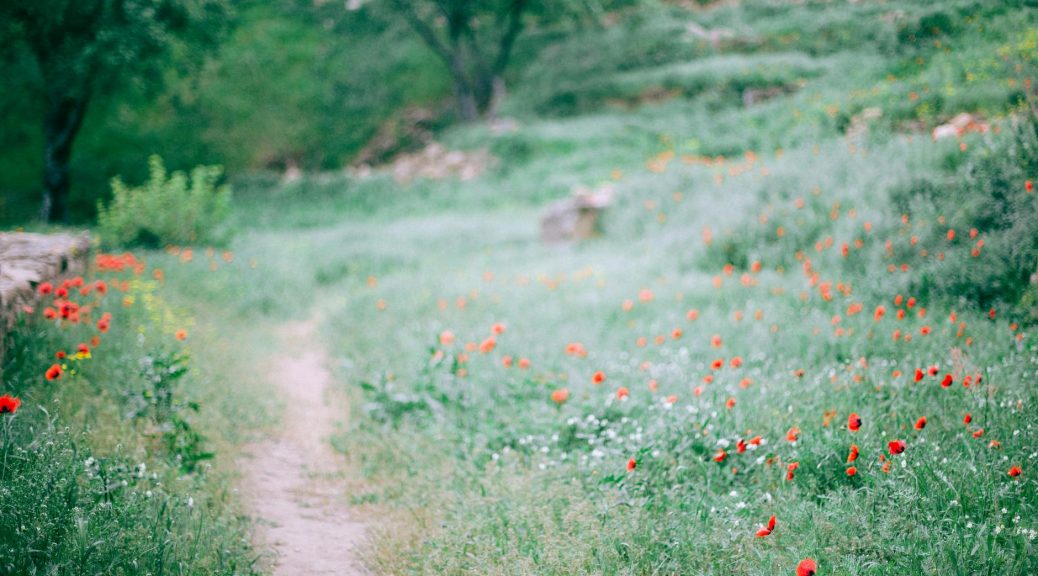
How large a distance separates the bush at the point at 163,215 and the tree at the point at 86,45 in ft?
8.71

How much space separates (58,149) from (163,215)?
4.35m

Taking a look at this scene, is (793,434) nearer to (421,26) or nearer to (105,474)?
(105,474)

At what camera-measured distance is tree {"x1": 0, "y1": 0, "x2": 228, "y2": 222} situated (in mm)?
10672

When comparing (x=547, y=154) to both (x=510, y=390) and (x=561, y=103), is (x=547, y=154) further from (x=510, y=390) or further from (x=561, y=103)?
(x=510, y=390)

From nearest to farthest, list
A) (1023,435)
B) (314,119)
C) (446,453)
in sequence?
(1023,435), (446,453), (314,119)

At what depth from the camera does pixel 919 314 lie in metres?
5.34

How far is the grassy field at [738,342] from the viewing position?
3.25 m

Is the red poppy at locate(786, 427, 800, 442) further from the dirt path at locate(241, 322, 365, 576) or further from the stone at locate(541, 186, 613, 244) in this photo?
the stone at locate(541, 186, 613, 244)

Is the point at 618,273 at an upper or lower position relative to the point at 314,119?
lower

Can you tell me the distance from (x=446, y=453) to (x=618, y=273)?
15.1ft

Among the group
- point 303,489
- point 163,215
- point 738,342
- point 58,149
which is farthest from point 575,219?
point 58,149

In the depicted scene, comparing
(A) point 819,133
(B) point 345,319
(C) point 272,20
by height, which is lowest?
(B) point 345,319

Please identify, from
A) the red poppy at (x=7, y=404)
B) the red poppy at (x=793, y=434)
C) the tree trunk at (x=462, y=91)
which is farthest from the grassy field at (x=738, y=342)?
the tree trunk at (x=462, y=91)

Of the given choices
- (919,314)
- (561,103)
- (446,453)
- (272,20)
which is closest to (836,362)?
(919,314)
